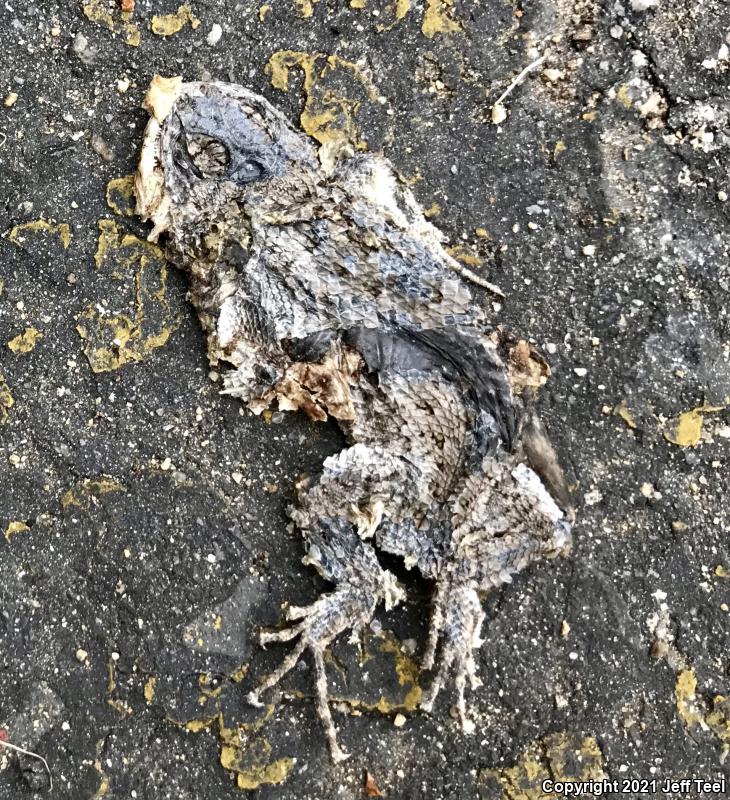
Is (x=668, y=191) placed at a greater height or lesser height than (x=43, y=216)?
greater

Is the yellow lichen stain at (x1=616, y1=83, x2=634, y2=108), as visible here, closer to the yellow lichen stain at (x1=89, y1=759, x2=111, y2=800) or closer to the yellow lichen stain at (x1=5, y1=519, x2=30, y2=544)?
the yellow lichen stain at (x1=5, y1=519, x2=30, y2=544)

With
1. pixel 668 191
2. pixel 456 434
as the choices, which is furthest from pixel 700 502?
pixel 668 191

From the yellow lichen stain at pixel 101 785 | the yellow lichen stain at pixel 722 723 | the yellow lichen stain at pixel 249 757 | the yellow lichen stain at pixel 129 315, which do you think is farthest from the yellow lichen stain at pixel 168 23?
the yellow lichen stain at pixel 722 723

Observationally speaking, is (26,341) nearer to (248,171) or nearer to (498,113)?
(248,171)

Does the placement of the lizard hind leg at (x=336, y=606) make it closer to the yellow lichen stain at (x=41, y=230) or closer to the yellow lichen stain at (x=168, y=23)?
the yellow lichen stain at (x=41, y=230)

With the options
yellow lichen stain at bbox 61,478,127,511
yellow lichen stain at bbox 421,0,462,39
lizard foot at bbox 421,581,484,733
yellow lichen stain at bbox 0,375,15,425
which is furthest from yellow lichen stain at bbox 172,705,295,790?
yellow lichen stain at bbox 421,0,462,39

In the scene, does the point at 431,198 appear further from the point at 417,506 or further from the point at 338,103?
the point at 417,506
